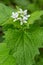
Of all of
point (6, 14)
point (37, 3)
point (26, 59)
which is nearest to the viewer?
point (26, 59)

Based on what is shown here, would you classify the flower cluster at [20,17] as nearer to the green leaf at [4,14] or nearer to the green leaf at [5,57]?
the green leaf at [4,14]

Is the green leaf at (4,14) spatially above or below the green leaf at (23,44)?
above

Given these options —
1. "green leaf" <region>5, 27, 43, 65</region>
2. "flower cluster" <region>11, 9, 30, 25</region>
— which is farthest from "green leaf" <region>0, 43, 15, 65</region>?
"flower cluster" <region>11, 9, 30, 25</region>

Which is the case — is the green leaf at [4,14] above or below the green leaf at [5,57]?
above

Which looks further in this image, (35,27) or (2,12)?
(2,12)

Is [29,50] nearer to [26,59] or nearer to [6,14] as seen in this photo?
[26,59]

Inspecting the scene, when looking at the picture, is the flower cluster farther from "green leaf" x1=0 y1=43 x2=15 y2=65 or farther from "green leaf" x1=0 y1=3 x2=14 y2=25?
"green leaf" x1=0 y1=43 x2=15 y2=65

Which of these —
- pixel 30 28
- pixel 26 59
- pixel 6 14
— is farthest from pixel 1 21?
pixel 26 59

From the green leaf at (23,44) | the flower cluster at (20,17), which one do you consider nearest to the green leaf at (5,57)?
the green leaf at (23,44)

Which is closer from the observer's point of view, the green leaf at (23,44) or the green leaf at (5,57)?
the green leaf at (23,44)
